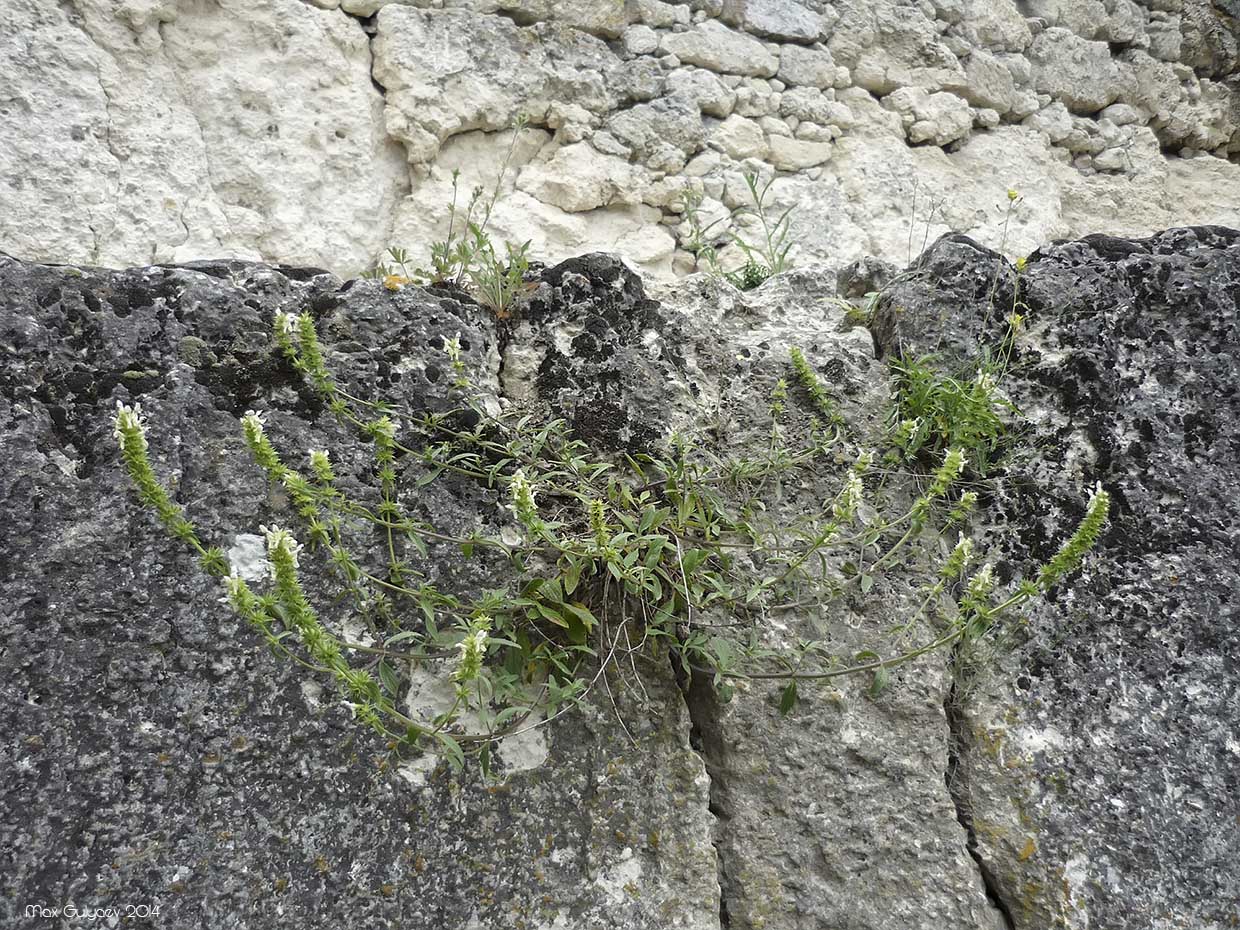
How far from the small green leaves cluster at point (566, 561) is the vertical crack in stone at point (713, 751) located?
48 millimetres

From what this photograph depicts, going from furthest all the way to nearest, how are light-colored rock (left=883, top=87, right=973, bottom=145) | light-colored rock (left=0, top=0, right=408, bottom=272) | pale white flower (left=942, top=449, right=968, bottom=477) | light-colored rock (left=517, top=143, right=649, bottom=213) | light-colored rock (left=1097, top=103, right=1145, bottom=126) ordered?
light-colored rock (left=1097, top=103, right=1145, bottom=126) < light-colored rock (left=883, top=87, right=973, bottom=145) < light-colored rock (left=517, top=143, right=649, bottom=213) < light-colored rock (left=0, top=0, right=408, bottom=272) < pale white flower (left=942, top=449, right=968, bottom=477)

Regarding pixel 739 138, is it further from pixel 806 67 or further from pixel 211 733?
pixel 211 733

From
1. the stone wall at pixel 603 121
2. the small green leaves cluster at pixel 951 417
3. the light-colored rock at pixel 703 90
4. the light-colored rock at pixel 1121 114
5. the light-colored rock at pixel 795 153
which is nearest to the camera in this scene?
the small green leaves cluster at pixel 951 417

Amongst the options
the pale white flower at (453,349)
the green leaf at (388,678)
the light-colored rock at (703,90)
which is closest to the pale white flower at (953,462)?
the pale white flower at (453,349)

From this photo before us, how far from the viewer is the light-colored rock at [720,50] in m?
3.76

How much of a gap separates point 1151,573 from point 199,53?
3.26 meters

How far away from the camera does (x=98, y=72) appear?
2.87 m

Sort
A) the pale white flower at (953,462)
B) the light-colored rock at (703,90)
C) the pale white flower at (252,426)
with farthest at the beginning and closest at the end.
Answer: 1. the light-colored rock at (703,90)
2. the pale white flower at (953,462)
3. the pale white flower at (252,426)

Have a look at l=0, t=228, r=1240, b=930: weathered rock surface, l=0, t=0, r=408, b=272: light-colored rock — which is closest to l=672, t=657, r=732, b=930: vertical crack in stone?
l=0, t=228, r=1240, b=930: weathered rock surface

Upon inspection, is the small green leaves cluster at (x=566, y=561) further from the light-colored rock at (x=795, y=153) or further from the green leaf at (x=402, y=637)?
the light-colored rock at (x=795, y=153)

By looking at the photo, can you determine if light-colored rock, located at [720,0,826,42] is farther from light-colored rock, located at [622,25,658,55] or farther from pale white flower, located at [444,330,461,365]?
pale white flower, located at [444,330,461,365]

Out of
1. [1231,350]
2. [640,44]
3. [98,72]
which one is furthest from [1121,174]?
[98,72]

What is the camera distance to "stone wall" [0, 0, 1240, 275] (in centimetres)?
285

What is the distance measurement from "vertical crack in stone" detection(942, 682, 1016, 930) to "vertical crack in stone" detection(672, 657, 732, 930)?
440 mm
